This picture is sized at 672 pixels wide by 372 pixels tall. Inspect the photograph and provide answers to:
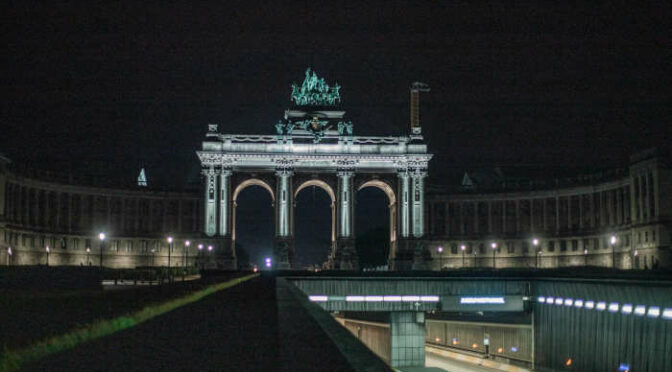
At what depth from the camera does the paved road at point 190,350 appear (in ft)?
22.9

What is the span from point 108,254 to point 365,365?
14942 cm

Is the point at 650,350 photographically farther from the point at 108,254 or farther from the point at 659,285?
the point at 108,254

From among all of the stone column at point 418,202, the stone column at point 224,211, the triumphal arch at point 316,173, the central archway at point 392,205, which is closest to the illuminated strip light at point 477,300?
the triumphal arch at point 316,173

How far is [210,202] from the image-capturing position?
14488 cm

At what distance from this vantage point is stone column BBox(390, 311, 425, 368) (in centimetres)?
8469

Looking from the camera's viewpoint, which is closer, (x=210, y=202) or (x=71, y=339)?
(x=71, y=339)

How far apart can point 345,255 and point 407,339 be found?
57908 mm

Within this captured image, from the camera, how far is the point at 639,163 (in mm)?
123375

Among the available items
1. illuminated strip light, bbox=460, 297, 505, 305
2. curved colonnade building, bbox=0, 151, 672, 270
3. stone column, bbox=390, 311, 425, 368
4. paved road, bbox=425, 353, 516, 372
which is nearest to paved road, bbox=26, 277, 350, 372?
paved road, bbox=425, 353, 516, 372

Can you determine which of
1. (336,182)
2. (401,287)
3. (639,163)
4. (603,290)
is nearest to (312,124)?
(336,182)

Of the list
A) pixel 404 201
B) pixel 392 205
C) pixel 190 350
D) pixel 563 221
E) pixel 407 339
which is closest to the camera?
pixel 190 350

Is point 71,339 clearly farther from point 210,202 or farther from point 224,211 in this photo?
point 210,202

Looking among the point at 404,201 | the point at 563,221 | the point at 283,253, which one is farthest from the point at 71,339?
the point at 563,221

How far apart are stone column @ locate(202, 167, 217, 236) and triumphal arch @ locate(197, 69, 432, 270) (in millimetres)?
173
